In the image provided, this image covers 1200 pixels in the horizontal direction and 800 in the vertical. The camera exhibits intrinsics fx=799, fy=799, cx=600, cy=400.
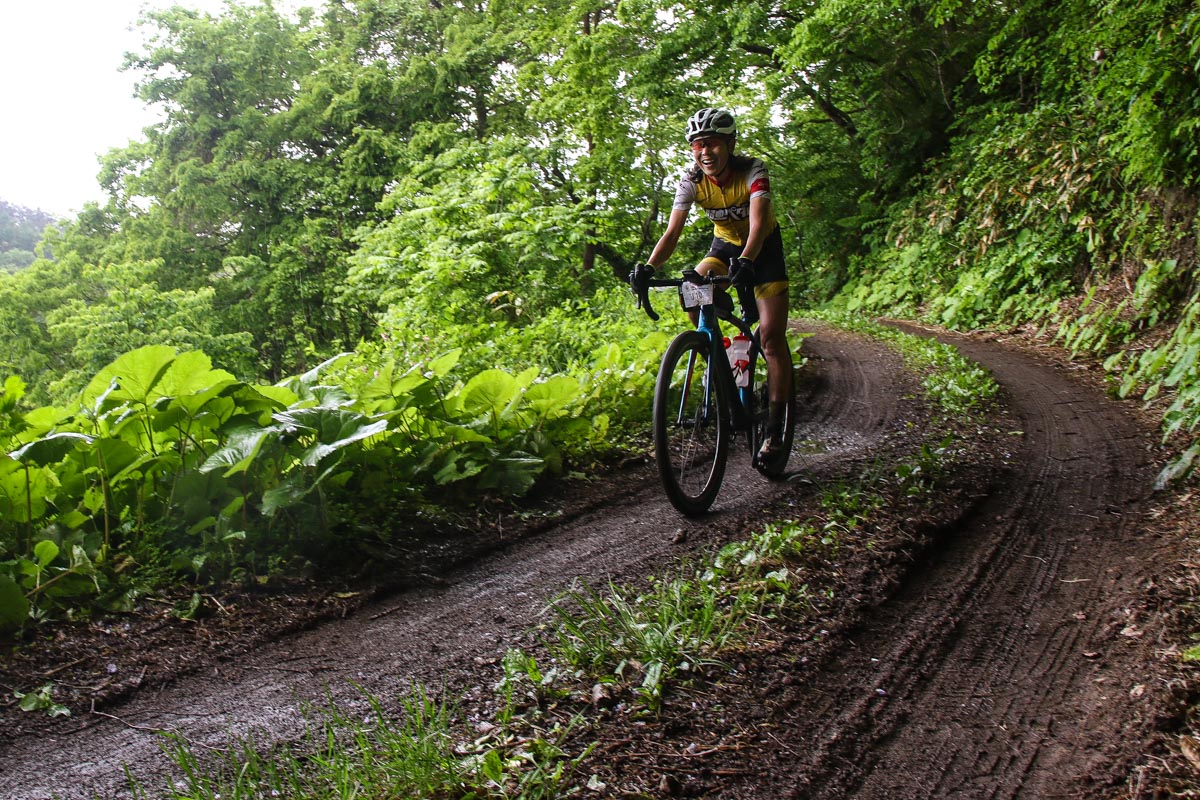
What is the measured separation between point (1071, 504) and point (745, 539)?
6.52 feet

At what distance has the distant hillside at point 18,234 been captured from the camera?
3303cm

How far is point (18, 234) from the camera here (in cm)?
3791

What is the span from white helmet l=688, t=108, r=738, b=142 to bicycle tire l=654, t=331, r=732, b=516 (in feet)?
3.74


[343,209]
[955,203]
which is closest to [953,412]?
[955,203]

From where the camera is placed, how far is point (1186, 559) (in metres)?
3.52

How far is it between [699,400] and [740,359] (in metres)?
0.40

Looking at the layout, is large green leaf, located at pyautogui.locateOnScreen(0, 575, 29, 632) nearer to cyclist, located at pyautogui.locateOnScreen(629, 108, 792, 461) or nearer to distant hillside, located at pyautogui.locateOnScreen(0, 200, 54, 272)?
cyclist, located at pyautogui.locateOnScreen(629, 108, 792, 461)

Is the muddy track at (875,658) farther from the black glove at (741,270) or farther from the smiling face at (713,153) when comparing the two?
the smiling face at (713,153)

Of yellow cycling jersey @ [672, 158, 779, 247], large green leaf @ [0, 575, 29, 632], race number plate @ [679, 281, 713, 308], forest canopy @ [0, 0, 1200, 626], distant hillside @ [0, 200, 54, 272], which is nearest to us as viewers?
large green leaf @ [0, 575, 29, 632]

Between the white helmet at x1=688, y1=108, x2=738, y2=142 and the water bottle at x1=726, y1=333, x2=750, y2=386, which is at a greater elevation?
the white helmet at x1=688, y1=108, x2=738, y2=142

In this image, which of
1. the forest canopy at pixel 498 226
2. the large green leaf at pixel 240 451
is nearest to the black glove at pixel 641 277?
the forest canopy at pixel 498 226

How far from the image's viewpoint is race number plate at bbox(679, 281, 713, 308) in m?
4.41

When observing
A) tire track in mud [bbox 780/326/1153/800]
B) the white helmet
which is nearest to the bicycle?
the white helmet

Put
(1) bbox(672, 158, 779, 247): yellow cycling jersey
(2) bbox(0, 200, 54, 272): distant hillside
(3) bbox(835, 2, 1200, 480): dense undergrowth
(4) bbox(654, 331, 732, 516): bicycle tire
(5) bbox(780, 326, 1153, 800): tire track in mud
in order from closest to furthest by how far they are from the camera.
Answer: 1. (5) bbox(780, 326, 1153, 800): tire track in mud
2. (4) bbox(654, 331, 732, 516): bicycle tire
3. (1) bbox(672, 158, 779, 247): yellow cycling jersey
4. (3) bbox(835, 2, 1200, 480): dense undergrowth
5. (2) bbox(0, 200, 54, 272): distant hillside
